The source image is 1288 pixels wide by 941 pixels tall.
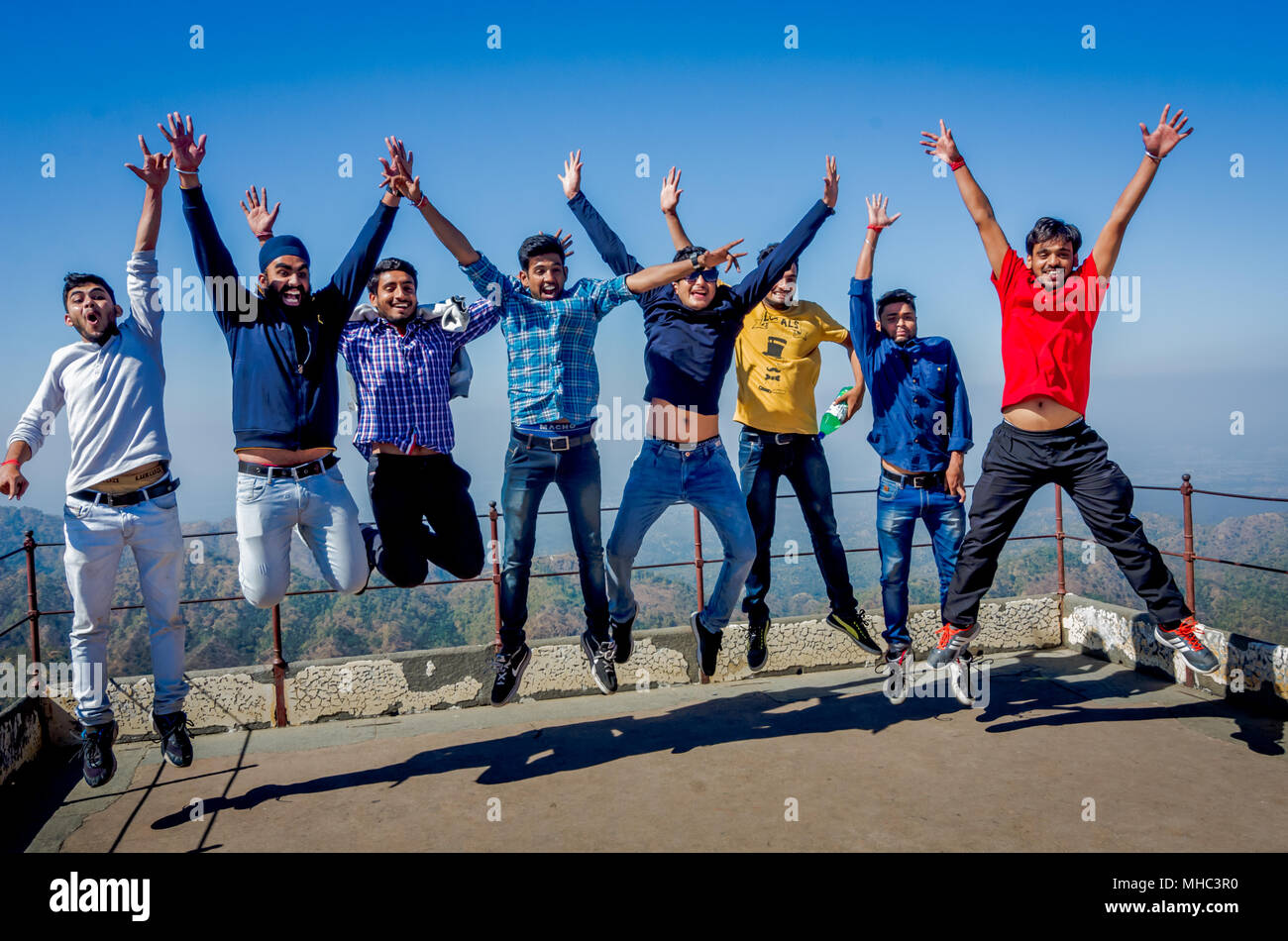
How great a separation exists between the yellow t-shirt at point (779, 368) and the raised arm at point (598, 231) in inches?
36.7

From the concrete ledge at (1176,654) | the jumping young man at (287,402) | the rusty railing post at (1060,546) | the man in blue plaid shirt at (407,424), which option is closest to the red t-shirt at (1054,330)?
the concrete ledge at (1176,654)

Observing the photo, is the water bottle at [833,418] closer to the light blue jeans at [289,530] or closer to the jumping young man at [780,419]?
the jumping young man at [780,419]

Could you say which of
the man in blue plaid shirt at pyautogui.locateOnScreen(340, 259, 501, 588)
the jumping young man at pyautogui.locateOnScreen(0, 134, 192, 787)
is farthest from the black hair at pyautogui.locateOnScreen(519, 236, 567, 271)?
the jumping young man at pyautogui.locateOnScreen(0, 134, 192, 787)

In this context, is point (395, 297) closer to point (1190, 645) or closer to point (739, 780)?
point (739, 780)

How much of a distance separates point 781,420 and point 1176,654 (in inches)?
124

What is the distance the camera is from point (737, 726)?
599 cm

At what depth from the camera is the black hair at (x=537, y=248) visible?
5.03 metres

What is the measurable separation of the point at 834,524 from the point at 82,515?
430 cm

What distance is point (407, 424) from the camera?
15.8 ft

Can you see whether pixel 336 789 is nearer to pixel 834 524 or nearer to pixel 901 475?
pixel 834 524

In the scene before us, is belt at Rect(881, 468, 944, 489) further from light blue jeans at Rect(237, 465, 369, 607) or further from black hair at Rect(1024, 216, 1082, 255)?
light blue jeans at Rect(237, 465, 369, 607)

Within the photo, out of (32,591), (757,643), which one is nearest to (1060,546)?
(757,643)

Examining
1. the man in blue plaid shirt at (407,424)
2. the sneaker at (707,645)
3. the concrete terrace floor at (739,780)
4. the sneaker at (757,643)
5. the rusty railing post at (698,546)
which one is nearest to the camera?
the concrete terrace floor at (739,780)

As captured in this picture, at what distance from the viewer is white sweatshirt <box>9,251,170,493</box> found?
14.7 feet
